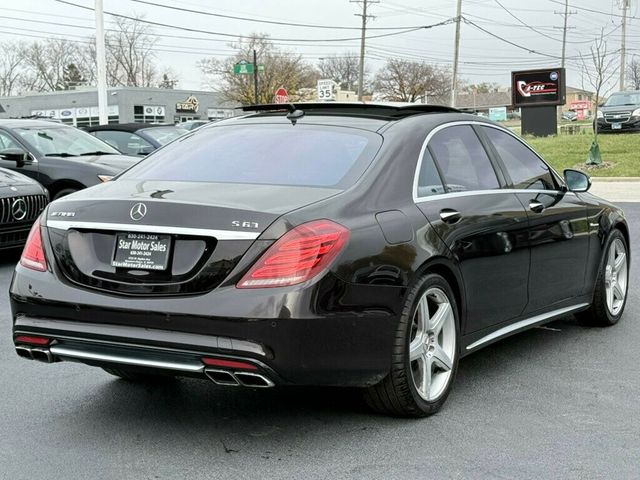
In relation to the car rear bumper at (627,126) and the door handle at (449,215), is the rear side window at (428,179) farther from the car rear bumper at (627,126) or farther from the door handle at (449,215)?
the car rear bumper at (627,126)

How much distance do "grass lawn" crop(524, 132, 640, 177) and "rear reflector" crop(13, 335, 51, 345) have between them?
729 inches

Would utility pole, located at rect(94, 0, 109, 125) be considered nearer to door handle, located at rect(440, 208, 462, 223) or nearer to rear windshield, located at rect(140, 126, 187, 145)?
rear windshield, located at rect(140, 126, 187, 145)

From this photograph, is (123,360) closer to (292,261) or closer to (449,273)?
(292,261)

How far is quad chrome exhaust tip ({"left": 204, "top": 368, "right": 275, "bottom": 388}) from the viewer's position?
3799 mm

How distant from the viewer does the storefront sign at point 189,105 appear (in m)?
71.3

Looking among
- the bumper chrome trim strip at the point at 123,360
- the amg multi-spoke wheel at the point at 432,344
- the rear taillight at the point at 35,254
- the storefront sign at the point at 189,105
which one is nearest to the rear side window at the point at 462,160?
the amg multi-spoke wheel at the point at 432,344

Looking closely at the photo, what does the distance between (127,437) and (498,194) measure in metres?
2.55

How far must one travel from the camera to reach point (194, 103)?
239 feet

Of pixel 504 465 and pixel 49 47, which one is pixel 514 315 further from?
pixel 49 47

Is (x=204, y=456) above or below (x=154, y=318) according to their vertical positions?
below

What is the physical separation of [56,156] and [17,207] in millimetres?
2281

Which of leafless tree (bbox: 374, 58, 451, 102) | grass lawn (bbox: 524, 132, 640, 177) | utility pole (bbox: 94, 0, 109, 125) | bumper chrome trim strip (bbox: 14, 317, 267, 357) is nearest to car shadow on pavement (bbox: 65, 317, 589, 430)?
bumper chrome trim strip (bbox: 14, 317, 267, 357)

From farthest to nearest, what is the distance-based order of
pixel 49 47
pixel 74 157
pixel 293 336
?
pixel 49 47, pixel 74 157, pixel 293 336

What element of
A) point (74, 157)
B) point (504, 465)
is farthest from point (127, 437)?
point (74, 157)
